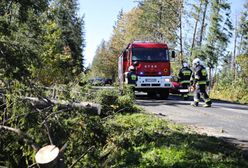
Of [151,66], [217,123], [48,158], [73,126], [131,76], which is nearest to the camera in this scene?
[48,158]

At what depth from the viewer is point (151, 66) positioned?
64.9 ft

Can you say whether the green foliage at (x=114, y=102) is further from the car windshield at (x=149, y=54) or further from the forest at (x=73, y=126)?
the car windshield at (x=149, y=54)

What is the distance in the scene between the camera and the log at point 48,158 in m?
5.35

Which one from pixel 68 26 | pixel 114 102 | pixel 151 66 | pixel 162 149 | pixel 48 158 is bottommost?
pixel 162 149

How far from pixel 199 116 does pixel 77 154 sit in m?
5.25

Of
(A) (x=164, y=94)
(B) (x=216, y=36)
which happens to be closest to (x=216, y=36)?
(B) (x=216, y=36)

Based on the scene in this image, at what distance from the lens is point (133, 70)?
18953 mm

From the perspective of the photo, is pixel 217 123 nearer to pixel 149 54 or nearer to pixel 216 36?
pixel 149 54

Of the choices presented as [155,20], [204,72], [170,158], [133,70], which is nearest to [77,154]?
[170,158]

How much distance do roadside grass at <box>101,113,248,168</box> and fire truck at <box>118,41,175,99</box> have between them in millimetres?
10410

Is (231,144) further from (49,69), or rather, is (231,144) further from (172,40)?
(172,40)

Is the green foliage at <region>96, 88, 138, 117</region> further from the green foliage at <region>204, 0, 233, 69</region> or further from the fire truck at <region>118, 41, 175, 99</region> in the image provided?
the green foliage at <region>204, 0, 233, 69</region>

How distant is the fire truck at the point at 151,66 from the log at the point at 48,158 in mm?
14074

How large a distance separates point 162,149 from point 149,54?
43.3ft
